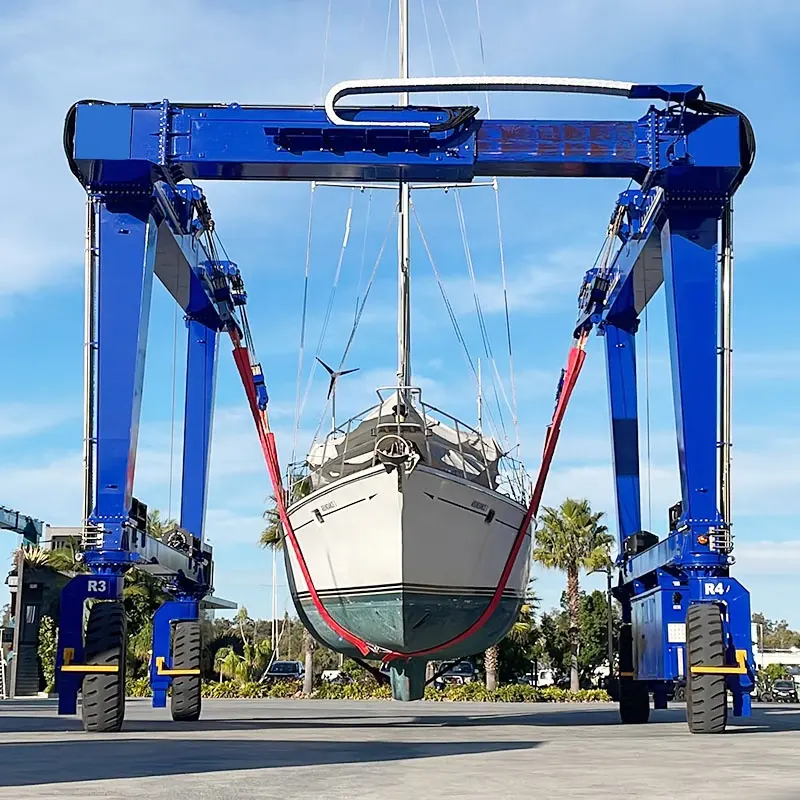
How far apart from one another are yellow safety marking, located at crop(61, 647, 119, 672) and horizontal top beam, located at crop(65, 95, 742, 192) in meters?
7.05

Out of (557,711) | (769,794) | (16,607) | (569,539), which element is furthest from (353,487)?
(16,607)

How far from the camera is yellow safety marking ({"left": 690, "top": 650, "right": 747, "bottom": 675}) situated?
16.2m

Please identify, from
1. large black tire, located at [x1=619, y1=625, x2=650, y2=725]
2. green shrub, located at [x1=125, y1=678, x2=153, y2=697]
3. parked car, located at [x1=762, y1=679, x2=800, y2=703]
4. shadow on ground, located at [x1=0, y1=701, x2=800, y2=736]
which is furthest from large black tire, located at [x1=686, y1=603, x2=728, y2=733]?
parked car, located at [x1=762, y1=679, x2=800, y2=703]

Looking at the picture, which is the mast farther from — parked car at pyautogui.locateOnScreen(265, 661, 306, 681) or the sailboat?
parked car at pyautogui.locateOnScreen(265, 661, 306, 681)

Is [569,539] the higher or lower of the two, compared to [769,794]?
higher

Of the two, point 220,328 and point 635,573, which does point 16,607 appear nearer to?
point 220,328

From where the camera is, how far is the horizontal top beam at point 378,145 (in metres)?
17.9

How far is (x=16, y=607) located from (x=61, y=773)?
135 feet

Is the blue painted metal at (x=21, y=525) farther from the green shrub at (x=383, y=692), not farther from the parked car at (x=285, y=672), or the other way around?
the green shrub at (x=383, y=692)

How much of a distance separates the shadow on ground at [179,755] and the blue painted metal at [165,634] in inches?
237

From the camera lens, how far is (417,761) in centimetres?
1187

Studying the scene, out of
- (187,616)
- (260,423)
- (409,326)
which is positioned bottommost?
(187,616)

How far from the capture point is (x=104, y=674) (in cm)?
1619

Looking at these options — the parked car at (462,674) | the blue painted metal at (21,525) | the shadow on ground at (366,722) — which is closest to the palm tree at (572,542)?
the parked car at (462,674)
